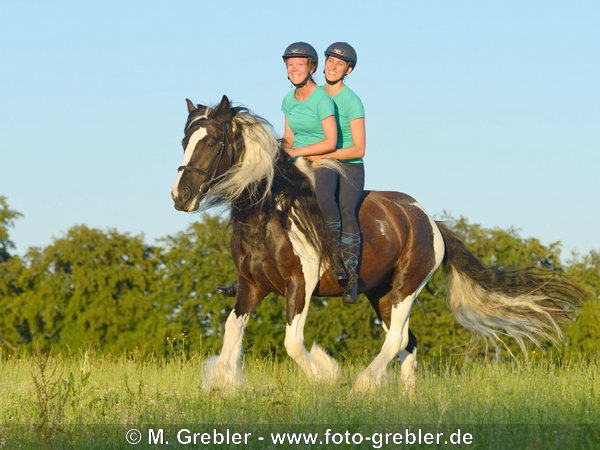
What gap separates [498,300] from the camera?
11961 mm

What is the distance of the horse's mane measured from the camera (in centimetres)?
958

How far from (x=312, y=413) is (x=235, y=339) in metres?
2.24

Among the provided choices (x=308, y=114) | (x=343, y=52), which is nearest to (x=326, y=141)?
Answer: (x=308, y=114)

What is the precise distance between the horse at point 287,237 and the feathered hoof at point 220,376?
0.01 m

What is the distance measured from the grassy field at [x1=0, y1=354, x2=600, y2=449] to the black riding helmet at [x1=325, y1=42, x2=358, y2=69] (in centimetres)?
331

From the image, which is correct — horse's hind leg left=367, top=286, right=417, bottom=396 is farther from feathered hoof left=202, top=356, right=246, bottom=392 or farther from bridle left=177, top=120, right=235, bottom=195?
bridle left=177, top=120, right=235, bottom=195

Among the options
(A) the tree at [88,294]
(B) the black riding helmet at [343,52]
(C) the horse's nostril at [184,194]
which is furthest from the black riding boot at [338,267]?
(A) the tree at [88,294]

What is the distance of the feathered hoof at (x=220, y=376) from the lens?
9.73 metres

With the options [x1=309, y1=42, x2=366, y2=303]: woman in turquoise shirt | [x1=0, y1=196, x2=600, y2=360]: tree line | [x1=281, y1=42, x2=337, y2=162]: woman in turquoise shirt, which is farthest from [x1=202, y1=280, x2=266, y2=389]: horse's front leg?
[x1=0, y1=196, x2=600, y2=360]: tree line

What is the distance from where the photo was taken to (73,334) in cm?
1988

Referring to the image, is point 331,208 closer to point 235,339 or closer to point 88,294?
point 235,339

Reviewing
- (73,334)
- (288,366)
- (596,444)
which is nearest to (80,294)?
(73,334)

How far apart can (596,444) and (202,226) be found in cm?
1382

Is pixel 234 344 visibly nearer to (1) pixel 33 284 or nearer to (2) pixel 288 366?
(2) pixel 288 366
